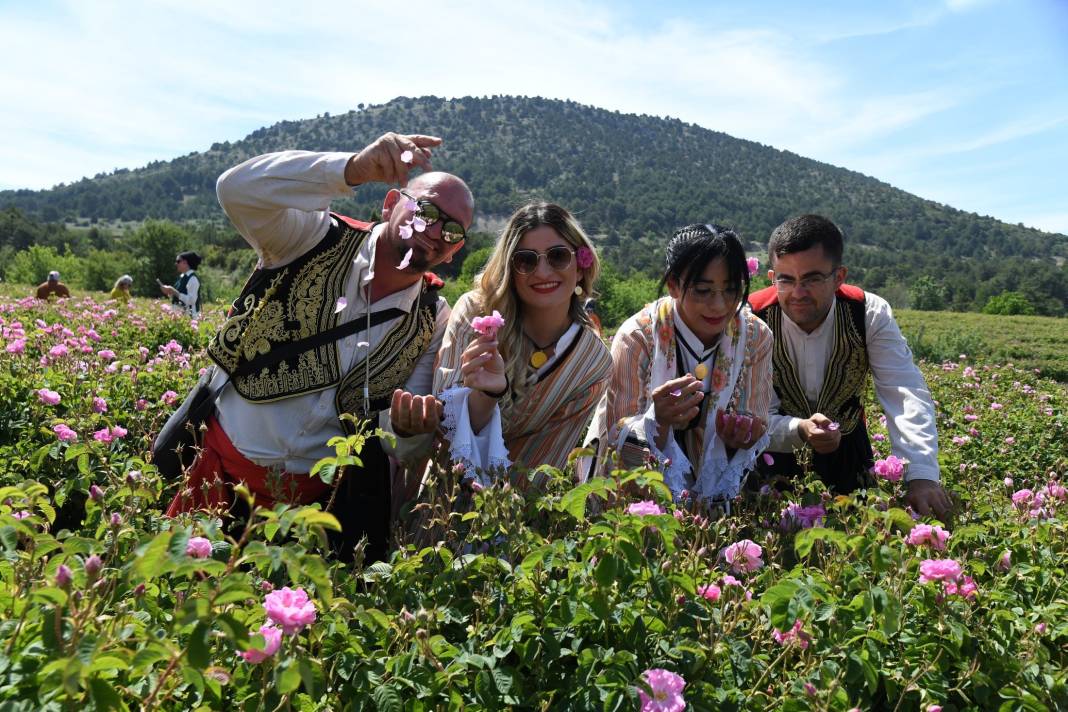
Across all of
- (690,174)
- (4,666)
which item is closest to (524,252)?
(4,666)

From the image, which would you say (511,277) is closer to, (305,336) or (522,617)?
(305,336)

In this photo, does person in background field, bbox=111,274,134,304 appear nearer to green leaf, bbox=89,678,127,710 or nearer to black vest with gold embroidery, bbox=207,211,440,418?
black vest with gold embroidery, bbox=207,211,440,418

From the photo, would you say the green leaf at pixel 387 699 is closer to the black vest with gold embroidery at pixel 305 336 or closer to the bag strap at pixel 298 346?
the black vest with gold embroidery at pixel 305 336

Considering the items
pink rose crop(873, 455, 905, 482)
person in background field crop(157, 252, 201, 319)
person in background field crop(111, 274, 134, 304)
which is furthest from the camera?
person in background field crop(111, 274, 134, 304)

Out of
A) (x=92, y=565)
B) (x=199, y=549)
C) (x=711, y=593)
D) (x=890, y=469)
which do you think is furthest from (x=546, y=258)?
(x=92, y=565)

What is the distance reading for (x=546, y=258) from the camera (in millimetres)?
2979

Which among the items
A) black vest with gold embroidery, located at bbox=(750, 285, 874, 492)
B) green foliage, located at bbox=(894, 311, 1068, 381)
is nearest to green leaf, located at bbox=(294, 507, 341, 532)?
black vest with gold embroidery, located at bbox=(750, 285, 874, 492)

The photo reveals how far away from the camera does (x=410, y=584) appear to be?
1.74 metres

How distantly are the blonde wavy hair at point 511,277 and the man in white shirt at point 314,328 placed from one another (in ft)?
0.74

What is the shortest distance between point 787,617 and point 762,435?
1.67 metres

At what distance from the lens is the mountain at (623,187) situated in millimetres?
107062

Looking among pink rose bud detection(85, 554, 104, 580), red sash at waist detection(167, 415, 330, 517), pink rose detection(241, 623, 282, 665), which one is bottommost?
red sash at waist detection(167, 415, 330, 517)

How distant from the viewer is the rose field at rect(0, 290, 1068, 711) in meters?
1.13

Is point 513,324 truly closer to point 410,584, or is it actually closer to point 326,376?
point 326,376
